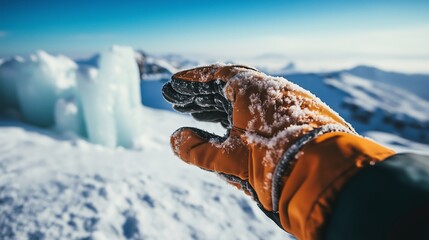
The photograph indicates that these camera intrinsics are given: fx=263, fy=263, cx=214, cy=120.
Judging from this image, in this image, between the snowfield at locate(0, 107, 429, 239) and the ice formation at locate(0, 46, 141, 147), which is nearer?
the snowfield at locate(0, 107, 429, 239)

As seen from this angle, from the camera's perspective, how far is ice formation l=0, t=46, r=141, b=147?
20.4ft

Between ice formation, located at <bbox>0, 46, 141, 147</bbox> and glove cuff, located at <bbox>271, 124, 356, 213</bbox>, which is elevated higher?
glove cuff, located at <bbox>271, 124, 356, 213</bbox>

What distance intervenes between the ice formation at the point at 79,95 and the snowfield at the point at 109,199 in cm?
121

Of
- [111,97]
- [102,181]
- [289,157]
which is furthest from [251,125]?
[111,97]

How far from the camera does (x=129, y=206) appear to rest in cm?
334

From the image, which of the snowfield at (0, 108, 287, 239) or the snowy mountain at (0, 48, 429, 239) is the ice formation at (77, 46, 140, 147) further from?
the snowfield at (0, 108, 287, 239)

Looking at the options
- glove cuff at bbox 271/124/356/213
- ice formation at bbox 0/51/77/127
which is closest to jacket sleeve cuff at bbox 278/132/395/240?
glove cuff at bbox 271/124/356/213

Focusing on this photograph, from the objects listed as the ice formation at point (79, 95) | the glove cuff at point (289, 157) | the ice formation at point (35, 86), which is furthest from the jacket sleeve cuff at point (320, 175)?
the ice formation at point (35, 86)

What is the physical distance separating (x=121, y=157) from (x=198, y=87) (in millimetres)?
3888

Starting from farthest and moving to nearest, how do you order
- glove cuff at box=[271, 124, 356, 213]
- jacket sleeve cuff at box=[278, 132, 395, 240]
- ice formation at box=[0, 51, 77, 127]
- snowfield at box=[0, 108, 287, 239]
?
ice formation at box=[0, 51, 77, 127] → snowfield at box=[0, 108, 287, 239] → glove cuff at box=[271, 124, 356, 213] → jacket sleeve cuff at box=[278, 132, 395, 240]

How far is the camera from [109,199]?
340 cm

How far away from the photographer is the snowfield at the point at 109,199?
2.84 m

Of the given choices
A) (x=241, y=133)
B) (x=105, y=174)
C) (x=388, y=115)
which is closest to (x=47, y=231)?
(x=105, y=174)

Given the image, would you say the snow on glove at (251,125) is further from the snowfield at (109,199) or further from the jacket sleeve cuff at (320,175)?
the snowfield at (109,199)
